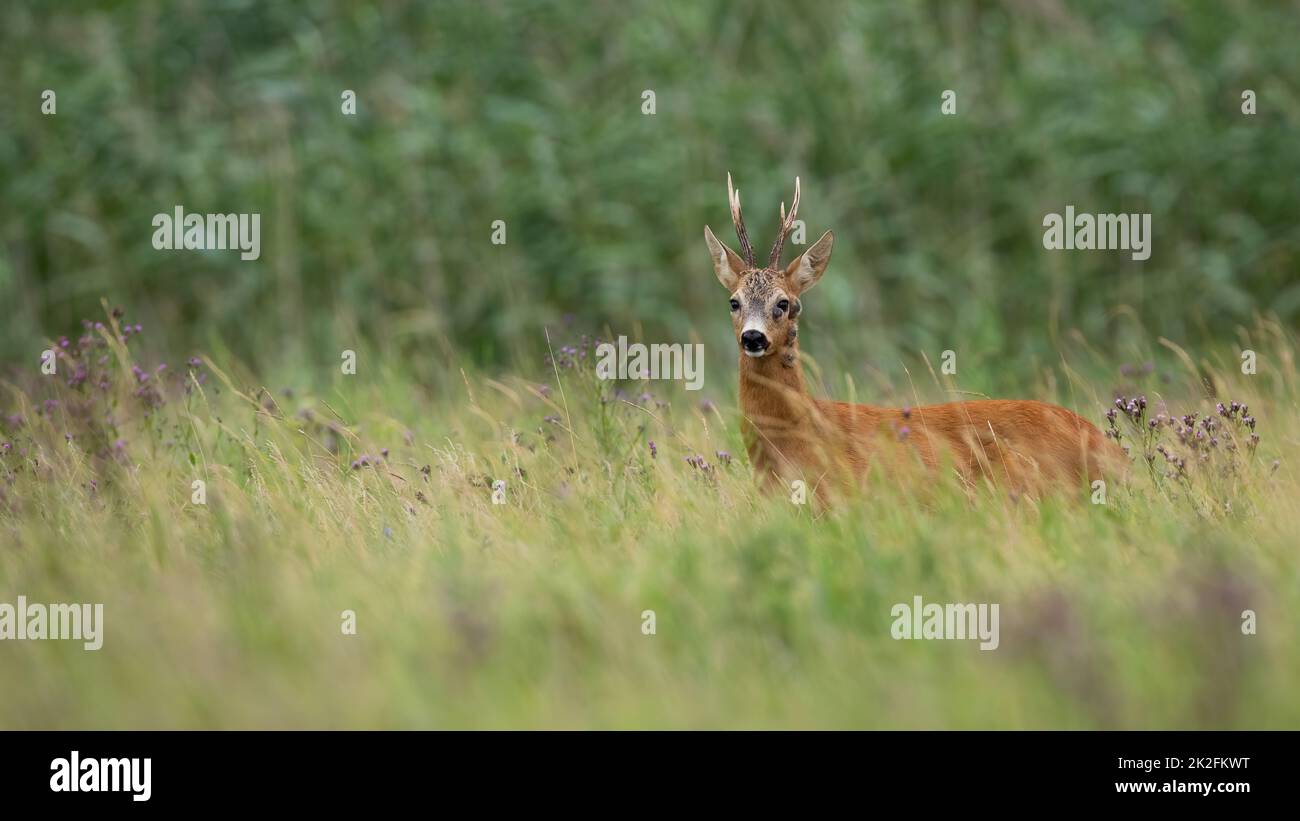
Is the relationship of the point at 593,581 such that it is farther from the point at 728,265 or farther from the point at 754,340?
the point at 728,265

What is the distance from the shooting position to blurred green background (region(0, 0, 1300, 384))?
32.4 ft

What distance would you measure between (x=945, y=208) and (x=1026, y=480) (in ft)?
15.7

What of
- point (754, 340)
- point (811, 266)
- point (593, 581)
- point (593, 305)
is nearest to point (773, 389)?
point (754, 340)

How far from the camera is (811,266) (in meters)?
6.30

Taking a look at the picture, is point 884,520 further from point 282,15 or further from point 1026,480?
point 282,15

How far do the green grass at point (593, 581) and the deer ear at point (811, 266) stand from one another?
0.74m

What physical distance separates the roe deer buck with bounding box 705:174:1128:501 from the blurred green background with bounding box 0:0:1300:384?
11.1 feet

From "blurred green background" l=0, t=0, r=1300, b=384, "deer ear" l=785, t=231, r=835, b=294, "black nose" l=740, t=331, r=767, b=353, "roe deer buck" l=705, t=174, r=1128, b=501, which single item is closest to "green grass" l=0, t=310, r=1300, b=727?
"roe deer buck" l=705, t=174, r=1128, b=501

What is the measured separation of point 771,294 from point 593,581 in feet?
5.76

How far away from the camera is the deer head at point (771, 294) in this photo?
5957 millimetres

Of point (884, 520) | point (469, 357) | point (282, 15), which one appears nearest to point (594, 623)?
point (884, 520)

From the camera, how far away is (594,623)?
14.4 ft

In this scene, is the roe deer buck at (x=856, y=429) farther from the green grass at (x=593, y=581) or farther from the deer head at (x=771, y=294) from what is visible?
the green grass at (x=593, y=581)

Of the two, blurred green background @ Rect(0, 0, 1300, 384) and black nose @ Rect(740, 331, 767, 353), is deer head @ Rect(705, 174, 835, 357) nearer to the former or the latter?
black nose @ Rect(740, 331, 767, 353)
